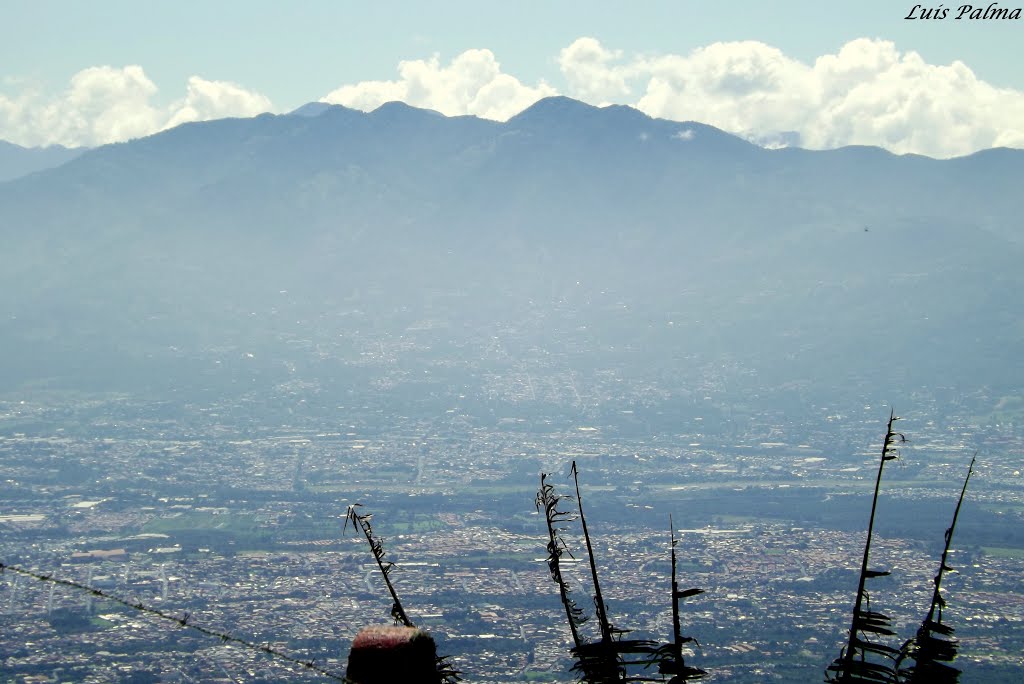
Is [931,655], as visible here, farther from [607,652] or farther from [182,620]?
[182,620]

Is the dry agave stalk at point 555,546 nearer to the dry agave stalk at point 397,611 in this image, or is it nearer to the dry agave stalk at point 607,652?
the dry agave stalk at point 607,652

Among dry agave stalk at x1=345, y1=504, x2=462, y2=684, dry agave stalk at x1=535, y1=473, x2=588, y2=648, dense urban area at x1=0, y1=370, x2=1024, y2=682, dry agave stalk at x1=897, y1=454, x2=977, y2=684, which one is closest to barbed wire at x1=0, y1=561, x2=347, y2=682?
dry agave stalk at x1=345, y1=504, x2=462, y2=684

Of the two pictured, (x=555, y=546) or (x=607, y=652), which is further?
(x=555, y=546)

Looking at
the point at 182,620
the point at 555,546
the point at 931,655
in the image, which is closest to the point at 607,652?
the point at 555,546

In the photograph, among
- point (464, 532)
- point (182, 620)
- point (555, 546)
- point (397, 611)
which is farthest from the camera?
point (464, 532)

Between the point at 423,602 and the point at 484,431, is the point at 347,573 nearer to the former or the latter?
the point at 423,602

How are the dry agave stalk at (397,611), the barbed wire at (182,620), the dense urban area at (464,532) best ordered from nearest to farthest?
the barbed wire at (182,620) < the dry agave stalk at (397,611) < the dense urban area at (464,532)

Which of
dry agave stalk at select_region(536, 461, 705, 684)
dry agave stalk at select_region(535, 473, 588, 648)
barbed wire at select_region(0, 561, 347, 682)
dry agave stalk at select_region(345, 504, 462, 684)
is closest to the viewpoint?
barbed wire at select_region(0, 561, 347, 682)

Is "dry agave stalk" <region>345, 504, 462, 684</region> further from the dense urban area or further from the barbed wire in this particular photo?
the dense urban area

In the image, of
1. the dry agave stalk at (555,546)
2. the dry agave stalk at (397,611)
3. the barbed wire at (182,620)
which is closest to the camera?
the barbed wire at (182,620)

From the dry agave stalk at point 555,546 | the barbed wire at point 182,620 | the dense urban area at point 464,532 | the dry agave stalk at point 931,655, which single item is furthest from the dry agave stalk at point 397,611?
the dense urban area at point 464,532

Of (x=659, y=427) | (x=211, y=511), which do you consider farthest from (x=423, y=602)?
(x=659, y=427)
